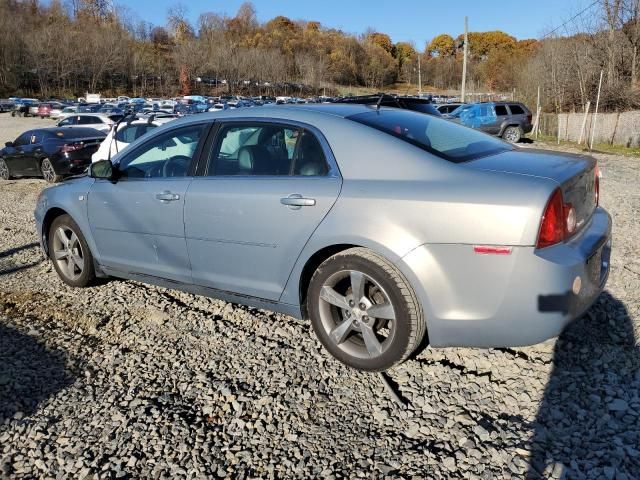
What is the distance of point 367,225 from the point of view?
2855mm

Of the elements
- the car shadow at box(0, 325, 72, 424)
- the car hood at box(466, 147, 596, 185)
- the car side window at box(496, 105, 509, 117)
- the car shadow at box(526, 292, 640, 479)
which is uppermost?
the car side window at box(496, 105, 509, 117)

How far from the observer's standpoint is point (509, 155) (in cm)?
326

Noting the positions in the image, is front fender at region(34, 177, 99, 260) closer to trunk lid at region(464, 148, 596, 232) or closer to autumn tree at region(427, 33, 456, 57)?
trunk lid at region(464, 148, 596, 232)

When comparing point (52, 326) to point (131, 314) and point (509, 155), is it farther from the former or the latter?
point (509, 155)

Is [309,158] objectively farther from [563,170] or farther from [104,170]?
[104,170]

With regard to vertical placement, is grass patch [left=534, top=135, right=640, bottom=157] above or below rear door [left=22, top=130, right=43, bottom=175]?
below

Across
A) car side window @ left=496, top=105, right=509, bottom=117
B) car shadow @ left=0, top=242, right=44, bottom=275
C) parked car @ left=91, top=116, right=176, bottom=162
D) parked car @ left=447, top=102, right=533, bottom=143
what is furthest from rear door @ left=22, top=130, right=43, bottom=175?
car side window @ left=496, top=105, right=509, bottom=117

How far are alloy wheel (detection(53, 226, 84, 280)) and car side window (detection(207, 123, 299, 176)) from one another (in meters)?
1.78

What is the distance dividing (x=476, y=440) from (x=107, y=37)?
103 metres

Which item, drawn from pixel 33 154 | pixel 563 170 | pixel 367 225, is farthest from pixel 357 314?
pixel 33 154

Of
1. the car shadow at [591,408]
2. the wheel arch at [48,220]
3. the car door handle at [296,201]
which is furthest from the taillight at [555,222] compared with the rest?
the wheel arch at [48,220]

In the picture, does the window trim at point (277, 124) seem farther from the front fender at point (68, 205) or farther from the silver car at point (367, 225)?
the front fender at point (68, 205)

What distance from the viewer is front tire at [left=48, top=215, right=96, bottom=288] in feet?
14.8

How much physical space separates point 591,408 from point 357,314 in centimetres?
129
